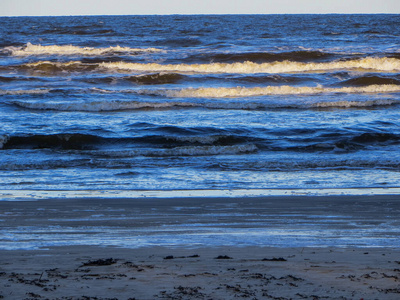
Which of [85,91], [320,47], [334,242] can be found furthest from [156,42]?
[334,242]

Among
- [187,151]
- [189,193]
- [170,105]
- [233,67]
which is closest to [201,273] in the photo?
[189,193]

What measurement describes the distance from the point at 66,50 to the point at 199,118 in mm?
18585

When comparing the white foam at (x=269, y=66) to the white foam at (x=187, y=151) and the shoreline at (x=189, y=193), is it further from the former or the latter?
the shoreline at (x=189, y=193)

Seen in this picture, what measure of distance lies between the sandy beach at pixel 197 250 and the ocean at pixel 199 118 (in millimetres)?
1383

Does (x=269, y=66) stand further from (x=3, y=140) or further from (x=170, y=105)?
(x=3, y=140)

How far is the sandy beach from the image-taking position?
3105mm

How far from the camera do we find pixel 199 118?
1329cm

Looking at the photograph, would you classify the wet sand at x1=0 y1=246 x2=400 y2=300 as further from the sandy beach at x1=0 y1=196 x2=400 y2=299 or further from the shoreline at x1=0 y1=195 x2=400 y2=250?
the shoreline at x1=0 y1=195 x2=400 y2=250

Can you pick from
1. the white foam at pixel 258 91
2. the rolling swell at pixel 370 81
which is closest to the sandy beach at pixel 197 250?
the white foam at pixel 258 91

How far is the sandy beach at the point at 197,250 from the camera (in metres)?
3.11

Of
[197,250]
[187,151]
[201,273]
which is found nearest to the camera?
[201,273]

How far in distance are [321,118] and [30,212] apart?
915 cm

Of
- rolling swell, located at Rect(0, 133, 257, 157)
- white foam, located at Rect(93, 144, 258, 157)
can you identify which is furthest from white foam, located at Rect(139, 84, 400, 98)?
white foam, located at Rect(93, 144, 258, 157)

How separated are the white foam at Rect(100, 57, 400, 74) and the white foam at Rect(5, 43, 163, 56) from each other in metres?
3.98
